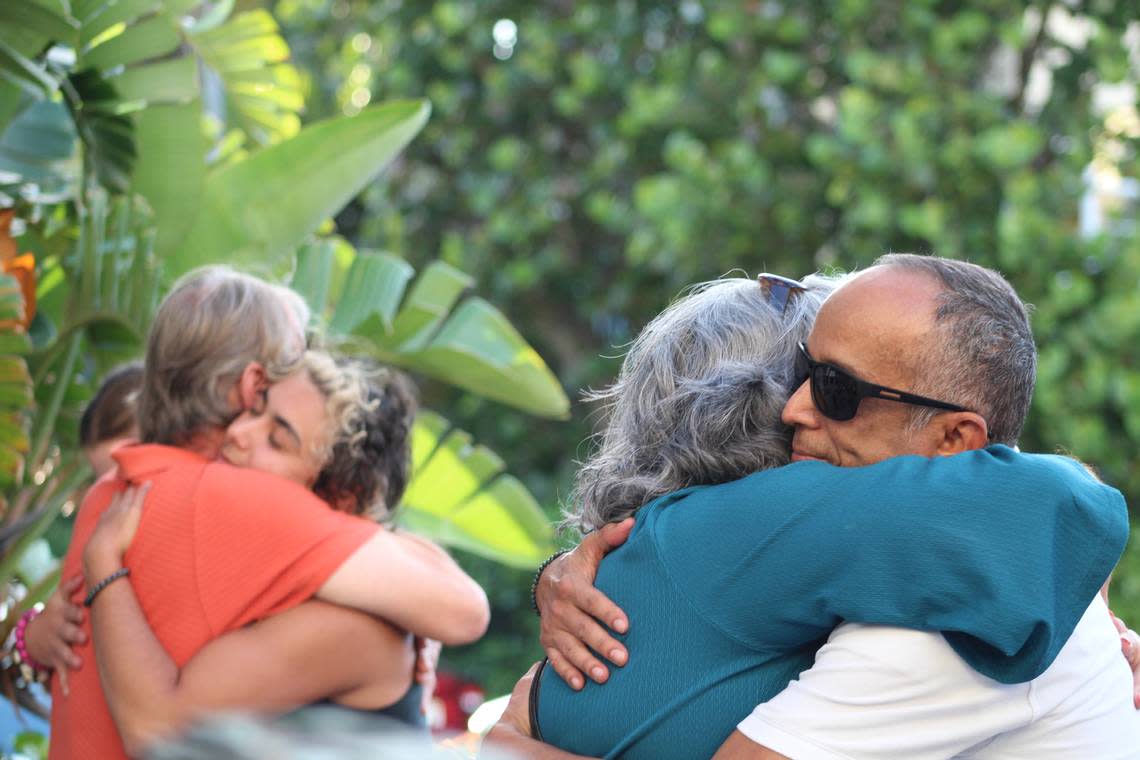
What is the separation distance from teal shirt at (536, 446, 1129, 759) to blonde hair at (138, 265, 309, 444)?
1110 millimetres

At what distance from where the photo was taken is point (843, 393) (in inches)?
68.7

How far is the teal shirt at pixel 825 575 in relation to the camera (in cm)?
150

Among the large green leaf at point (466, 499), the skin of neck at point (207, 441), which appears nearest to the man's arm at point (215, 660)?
the skin of neck at point (207, 441)

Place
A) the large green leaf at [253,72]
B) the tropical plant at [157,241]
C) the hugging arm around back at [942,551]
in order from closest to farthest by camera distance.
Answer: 1. the hugging arm around back at [942,551]
2. the tropical plant at [157,241]
3. the large green leaf at [253,72]

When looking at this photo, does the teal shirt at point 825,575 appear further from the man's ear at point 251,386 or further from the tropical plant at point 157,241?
the tropical plant at point 157,241

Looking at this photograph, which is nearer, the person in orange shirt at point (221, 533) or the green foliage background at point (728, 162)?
the person in orange shirt at point (221, 533)

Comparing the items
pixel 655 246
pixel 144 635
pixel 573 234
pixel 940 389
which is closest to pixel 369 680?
pixel 144 635

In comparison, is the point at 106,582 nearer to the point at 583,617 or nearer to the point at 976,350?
the point at 583,617

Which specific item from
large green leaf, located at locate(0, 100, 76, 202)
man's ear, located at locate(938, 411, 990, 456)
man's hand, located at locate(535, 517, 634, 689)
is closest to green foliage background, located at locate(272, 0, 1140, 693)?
large green leaf, located at locate(0, 100, 76, 202)

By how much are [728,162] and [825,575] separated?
5.58m

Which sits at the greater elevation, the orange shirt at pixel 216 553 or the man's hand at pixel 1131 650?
the man's hand at pixel 1131 650

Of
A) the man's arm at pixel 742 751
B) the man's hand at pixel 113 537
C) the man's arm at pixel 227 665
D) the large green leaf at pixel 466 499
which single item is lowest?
the large green leaf at pixel 466 499

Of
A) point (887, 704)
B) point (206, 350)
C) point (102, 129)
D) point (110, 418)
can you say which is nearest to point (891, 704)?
point (887, 704)

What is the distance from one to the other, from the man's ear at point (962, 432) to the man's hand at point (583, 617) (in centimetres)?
47
